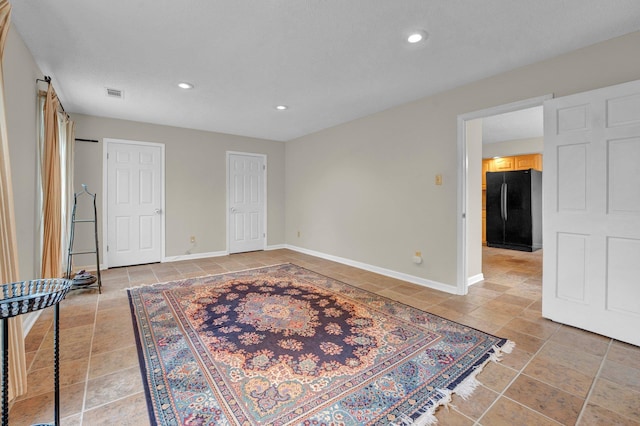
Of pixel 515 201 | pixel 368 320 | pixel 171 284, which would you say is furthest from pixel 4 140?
pixel 515 201

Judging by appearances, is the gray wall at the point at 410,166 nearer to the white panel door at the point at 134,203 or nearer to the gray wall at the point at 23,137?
the white panel door at the point at 134,203

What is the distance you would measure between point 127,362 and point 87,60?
2.74 metres

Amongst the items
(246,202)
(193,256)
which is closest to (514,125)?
(246,202)

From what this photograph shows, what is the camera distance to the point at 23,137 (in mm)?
2408

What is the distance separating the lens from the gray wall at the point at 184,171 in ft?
14.4

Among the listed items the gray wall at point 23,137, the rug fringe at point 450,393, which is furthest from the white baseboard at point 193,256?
the rug fringe at point 450,393

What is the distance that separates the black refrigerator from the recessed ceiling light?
17.5 ft

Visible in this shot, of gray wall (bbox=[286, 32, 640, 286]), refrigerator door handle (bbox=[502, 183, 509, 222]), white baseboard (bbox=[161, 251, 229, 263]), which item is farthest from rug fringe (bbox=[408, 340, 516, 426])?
refrigerator door handle (bbox=[502, 183, 509, 222])

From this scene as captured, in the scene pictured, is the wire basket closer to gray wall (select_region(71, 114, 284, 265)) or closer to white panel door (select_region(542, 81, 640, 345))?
white panel door (select_region(542, 81, 640, 345))

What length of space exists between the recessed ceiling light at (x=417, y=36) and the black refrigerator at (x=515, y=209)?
5337 mm

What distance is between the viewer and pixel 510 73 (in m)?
2.84

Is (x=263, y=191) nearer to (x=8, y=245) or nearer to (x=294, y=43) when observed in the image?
(x=294, y=43)

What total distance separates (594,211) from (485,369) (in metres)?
1.65

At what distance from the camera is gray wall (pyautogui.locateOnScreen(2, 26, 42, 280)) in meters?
2.15
